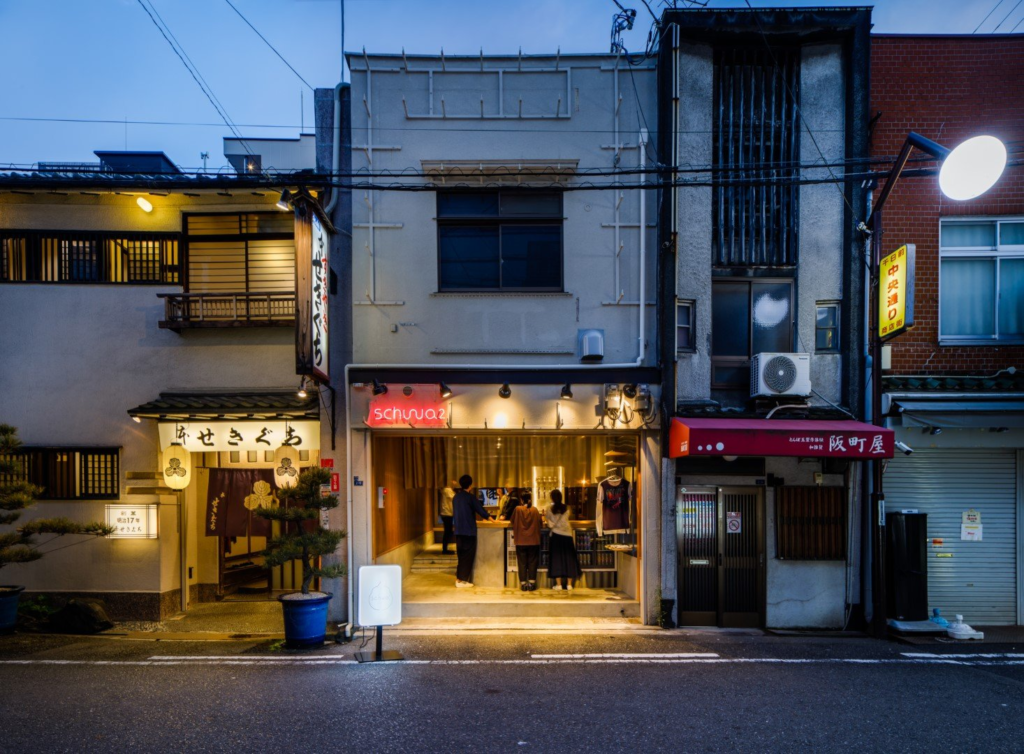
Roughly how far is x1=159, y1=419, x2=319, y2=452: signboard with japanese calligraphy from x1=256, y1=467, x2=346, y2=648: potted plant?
4.34ft

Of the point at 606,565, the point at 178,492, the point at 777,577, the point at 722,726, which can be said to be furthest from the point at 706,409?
the point at 178,492

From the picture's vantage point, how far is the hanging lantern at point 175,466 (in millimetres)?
10062

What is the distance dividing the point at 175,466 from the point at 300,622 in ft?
11.3

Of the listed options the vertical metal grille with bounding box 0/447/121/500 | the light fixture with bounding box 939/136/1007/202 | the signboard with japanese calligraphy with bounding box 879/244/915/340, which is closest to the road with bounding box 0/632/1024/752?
the vertical metal grille with bounding box 0/447/121/500

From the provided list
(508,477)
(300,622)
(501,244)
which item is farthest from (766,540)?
(300,622)

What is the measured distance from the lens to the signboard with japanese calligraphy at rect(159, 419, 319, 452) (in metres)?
10.2

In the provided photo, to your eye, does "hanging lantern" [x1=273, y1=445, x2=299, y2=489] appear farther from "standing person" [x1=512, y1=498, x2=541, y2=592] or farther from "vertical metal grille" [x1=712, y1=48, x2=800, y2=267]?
"vertical metal grille" [x1=712, y1=48, x2=800, y2=267]

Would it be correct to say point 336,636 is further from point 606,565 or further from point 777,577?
point 777,577

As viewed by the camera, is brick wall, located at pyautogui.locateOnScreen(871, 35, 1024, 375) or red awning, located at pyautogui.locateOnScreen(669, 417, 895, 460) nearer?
red awning, located at pyautogui.locateOnScreen(669, 417, 895, 460)

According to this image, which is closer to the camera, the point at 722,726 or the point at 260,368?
the point at 722,726

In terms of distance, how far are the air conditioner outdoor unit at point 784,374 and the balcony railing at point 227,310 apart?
7988mm

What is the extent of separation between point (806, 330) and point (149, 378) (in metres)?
11.4

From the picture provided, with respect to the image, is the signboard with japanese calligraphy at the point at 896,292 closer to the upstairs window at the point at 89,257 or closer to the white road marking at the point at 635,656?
the white road marking at the point at 635,656

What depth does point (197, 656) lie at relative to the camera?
8.52 meters
